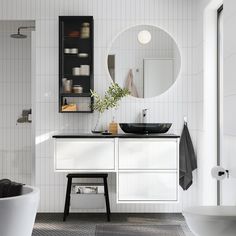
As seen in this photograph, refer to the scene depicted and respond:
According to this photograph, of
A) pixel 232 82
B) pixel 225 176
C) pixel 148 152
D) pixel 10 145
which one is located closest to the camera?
pixel 232 82

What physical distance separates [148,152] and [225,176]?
1.03m

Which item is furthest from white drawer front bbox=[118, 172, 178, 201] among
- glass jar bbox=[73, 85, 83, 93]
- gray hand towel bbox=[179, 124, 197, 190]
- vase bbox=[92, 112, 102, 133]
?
glass jar bbox=[73, 85, 83, 93]

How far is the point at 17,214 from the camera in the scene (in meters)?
2.88

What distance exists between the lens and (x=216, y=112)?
15.9 feet

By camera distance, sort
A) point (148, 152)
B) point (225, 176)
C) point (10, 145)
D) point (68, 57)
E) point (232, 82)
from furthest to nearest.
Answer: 1. point (10, 145)
2. point (68, 57)
3. point (148, 152)
4. point (225, 176)
5. point (232, 82)

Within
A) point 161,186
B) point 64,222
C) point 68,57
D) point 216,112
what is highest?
point 68,57

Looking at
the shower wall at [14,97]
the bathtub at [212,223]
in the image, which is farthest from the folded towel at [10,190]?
the shower wall at [14,97]

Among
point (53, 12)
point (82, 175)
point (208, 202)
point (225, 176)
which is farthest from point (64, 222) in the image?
point (53, 12)

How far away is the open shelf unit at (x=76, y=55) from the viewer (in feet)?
16.7

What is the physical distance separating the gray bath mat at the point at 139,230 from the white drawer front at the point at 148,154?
58 cm

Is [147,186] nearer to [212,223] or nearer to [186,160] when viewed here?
[186,160]

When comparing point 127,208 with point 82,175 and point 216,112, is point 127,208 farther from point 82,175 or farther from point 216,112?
point 216,112

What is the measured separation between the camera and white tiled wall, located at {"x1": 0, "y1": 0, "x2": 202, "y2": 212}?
5.21 m

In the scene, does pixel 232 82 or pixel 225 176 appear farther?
pixel 225 176
